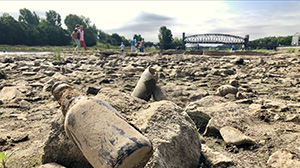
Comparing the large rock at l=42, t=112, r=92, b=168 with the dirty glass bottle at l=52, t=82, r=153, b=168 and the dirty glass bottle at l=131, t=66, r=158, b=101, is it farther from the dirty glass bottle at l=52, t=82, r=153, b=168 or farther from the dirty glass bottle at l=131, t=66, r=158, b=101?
the dirty glass bottle at l=131, t=66, r=158, b=101

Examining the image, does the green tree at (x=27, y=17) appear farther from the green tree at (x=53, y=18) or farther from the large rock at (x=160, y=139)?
the large rock at (x=160, y=139)

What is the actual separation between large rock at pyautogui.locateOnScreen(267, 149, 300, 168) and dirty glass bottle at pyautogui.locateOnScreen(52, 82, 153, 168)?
1522 mm

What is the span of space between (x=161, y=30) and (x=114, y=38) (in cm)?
1933

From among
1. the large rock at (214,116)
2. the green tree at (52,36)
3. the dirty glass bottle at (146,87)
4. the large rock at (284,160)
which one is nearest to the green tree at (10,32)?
the green tree at (52,36)

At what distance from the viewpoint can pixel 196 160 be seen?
6.38 ft

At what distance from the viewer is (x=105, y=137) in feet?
4.01

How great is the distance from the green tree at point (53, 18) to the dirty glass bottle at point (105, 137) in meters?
84.6

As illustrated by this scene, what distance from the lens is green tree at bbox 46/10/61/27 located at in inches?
2960

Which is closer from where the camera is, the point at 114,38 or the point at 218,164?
the point at 218,164

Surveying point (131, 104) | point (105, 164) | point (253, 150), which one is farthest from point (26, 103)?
point (253, 150)

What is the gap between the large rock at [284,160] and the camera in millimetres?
1918

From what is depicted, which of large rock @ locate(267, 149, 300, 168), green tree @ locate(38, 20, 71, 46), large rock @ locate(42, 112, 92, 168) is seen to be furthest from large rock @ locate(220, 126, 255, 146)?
green tree @ locate(38, 20, 71, 46)

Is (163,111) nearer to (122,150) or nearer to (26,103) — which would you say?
(122,150)

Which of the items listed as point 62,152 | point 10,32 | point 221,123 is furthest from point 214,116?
point 10,32
